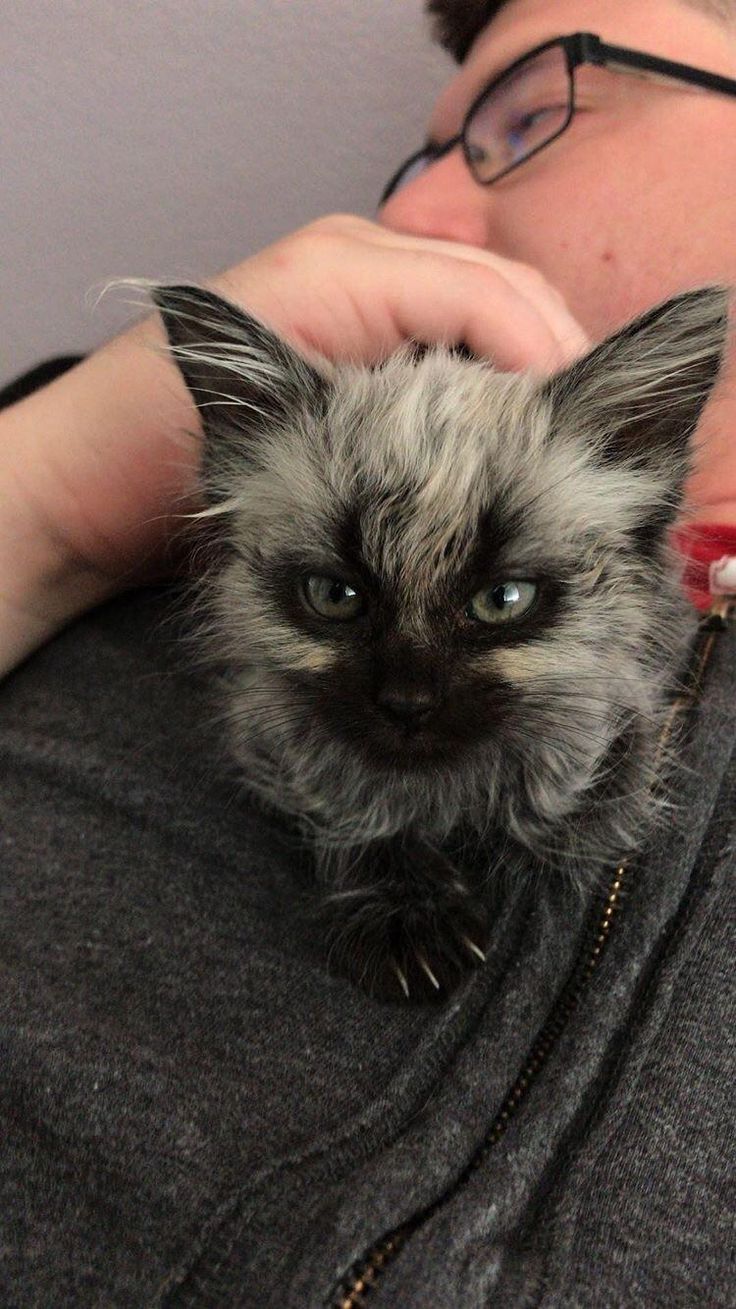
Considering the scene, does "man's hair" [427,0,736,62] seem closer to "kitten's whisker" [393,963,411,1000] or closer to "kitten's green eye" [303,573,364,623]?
"kitten's green eye" [303,573,364,623]

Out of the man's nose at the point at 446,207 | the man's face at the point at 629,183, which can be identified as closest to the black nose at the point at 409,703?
the man's face at the point at 629,183

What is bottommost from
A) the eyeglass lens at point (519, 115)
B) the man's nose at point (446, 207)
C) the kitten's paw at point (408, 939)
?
the kitten's paw at point (408, 939)

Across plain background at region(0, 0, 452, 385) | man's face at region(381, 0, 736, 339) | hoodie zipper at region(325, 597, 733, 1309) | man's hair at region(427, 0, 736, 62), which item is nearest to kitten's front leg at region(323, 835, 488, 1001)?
hoodie zipper at region(325, 597, 733, 1309)

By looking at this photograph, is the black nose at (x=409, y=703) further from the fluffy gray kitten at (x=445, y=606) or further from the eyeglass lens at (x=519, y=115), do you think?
the eyeglass lens at (x=519, y=115)

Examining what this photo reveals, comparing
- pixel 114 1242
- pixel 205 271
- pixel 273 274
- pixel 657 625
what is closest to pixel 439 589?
pixel 657 625

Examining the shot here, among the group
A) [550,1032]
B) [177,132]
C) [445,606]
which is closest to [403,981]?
[550,1032]

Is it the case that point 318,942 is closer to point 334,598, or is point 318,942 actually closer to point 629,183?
point 334,598
